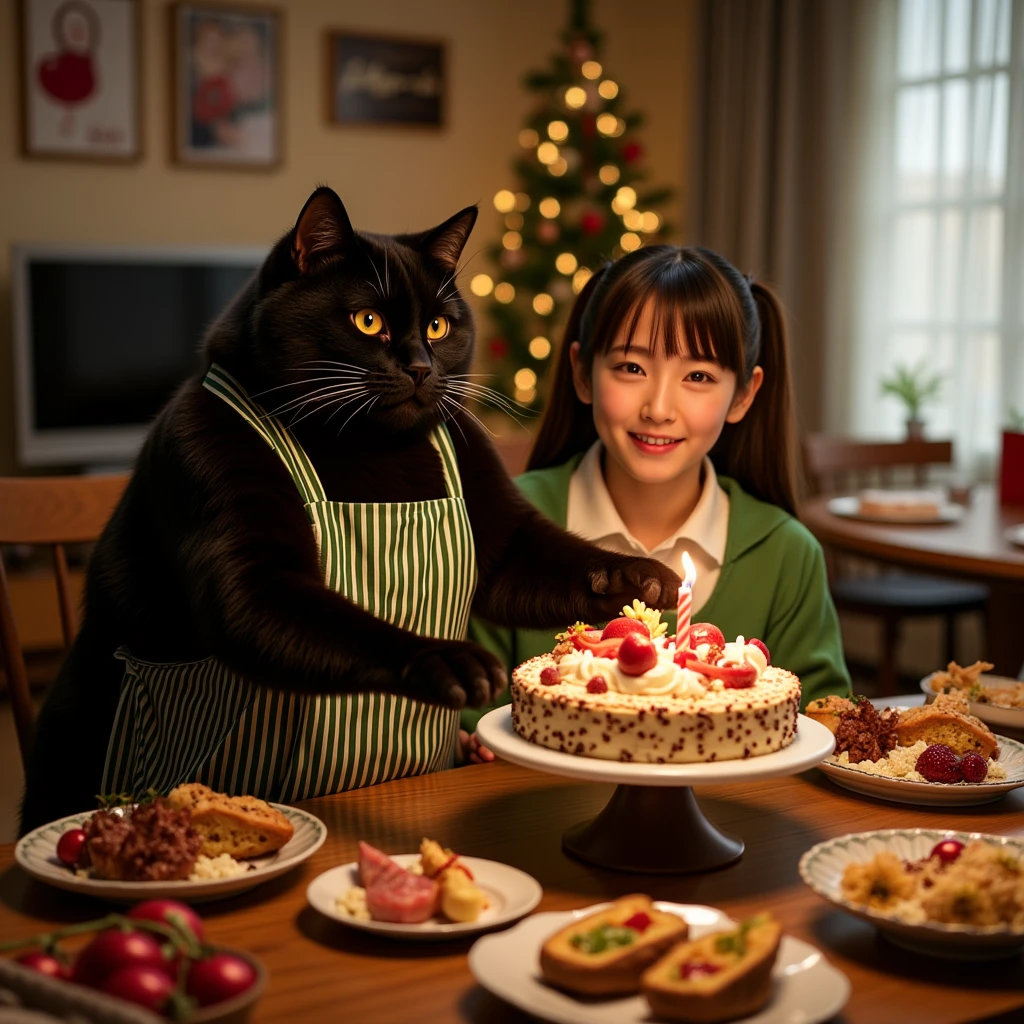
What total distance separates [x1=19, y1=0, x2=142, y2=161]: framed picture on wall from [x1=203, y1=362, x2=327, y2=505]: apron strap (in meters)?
3.93

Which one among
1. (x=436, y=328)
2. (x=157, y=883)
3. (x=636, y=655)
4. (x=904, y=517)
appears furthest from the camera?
(x=904, y=517)

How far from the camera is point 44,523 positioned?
180 cm

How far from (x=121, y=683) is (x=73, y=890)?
50 cm

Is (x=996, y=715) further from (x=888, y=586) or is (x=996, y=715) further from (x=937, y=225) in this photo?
(x=937, y=225)

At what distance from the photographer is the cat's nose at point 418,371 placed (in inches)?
53.6

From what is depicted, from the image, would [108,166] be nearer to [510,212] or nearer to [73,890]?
[510,212]

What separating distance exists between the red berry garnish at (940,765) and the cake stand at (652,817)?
6.5 inches

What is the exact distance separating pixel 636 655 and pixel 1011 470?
8.42 feet

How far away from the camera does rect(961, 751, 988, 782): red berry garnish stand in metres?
1.27

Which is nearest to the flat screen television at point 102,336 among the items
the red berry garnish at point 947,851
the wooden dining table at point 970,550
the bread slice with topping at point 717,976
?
the wooden dining table at point 970,550

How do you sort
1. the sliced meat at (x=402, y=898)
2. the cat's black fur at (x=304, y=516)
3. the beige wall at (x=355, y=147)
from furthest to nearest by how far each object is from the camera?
1. the beige wall at (x=355, y=147)
2. the cat's black fur at (x=304, y=516)
3. the sliced meat at (x=402, y=898)

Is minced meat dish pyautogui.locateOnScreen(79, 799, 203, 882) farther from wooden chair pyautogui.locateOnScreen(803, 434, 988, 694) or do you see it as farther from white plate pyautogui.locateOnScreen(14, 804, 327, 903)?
wooden chair pyautogui.locateOnScreen(803, 434, 988, 694)

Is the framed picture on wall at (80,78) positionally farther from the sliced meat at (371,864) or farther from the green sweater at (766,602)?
the sliced meat at (371,864)

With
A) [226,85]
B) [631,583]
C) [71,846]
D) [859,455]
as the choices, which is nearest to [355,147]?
[226,85]
